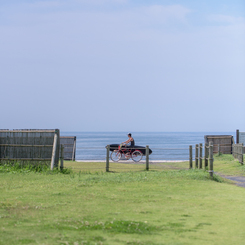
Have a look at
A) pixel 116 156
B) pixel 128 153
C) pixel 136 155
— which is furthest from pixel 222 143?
pixel 116 156

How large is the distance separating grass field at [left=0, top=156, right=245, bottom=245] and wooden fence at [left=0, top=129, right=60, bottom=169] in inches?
121

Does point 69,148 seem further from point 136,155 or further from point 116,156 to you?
point 136,155

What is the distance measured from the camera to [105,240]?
575 cm

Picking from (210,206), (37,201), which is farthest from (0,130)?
(210,206)

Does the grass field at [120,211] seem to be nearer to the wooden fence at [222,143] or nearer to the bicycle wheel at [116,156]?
the bicycle wheel at [116,156]

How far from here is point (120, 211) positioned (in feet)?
26.0

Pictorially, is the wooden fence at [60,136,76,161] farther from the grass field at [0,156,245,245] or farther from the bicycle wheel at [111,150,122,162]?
the grass field at [0,156,245,245]

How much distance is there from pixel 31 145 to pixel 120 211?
940cm

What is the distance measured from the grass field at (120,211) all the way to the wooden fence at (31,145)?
3.06 metres

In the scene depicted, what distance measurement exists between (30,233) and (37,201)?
10.2ft

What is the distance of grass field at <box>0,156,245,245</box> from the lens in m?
5.95

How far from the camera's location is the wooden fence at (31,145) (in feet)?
54.2

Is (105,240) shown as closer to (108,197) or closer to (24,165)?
(108,197)

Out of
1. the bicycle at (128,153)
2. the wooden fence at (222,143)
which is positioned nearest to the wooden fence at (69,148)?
the bicycle at (128,153)
